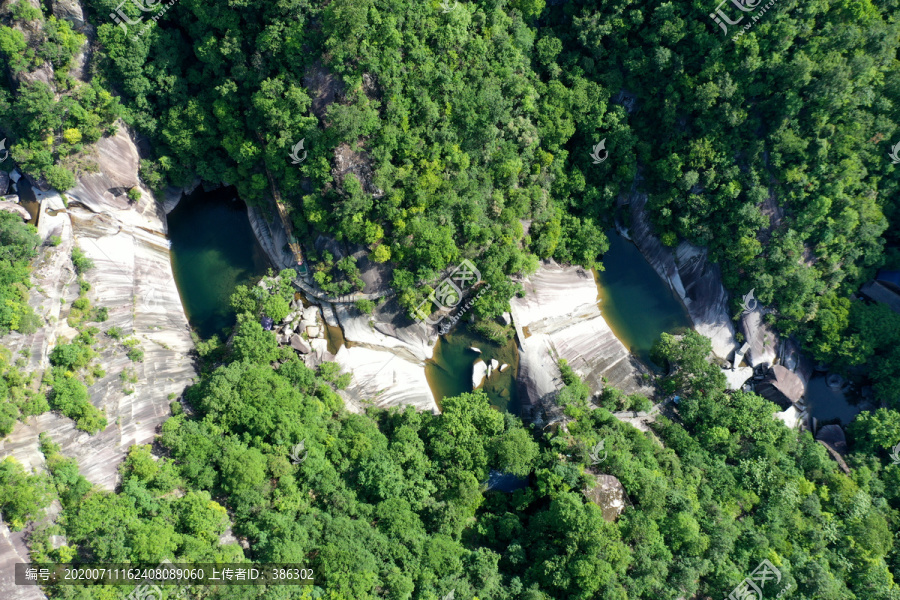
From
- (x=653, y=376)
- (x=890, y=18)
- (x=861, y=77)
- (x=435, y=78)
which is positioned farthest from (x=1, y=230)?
(x=890, y=18)

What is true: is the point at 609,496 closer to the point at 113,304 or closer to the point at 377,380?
the point at 377,380

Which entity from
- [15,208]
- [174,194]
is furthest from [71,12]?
A: [15,208]

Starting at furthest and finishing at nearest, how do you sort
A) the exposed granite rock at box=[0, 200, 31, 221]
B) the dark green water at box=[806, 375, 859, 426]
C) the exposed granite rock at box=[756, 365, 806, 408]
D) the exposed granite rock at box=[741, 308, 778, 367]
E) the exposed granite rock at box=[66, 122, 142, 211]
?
1. the dark green water at box=[806, 375, 859, 426]
2. the exposed granite rock at box=[756, 365, 806, 408]
3. the exposed granite rock at box=[741, 308, 778, 367]
4. the exposed granite rock at box=[66, 122, 142, 211]
5. the exposed granite rock at box=[0, 200, 31, 221]

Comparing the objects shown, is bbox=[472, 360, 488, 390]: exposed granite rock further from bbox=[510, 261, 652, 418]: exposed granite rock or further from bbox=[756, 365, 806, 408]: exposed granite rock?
bbox=[756, 365, 806, 408]: exposed granite rock

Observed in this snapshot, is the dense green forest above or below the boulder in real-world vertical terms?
below

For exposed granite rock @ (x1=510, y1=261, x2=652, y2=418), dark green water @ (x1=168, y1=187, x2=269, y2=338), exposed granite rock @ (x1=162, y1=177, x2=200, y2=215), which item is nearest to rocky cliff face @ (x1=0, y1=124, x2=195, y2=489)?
exposed granite rock @ (x1=162, y1=177, x2=200, y2=215)

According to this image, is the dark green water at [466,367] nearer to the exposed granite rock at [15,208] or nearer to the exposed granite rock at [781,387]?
the exposed granite rock at [781,387]

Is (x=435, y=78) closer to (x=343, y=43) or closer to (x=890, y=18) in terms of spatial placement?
(x=343, y=43)
